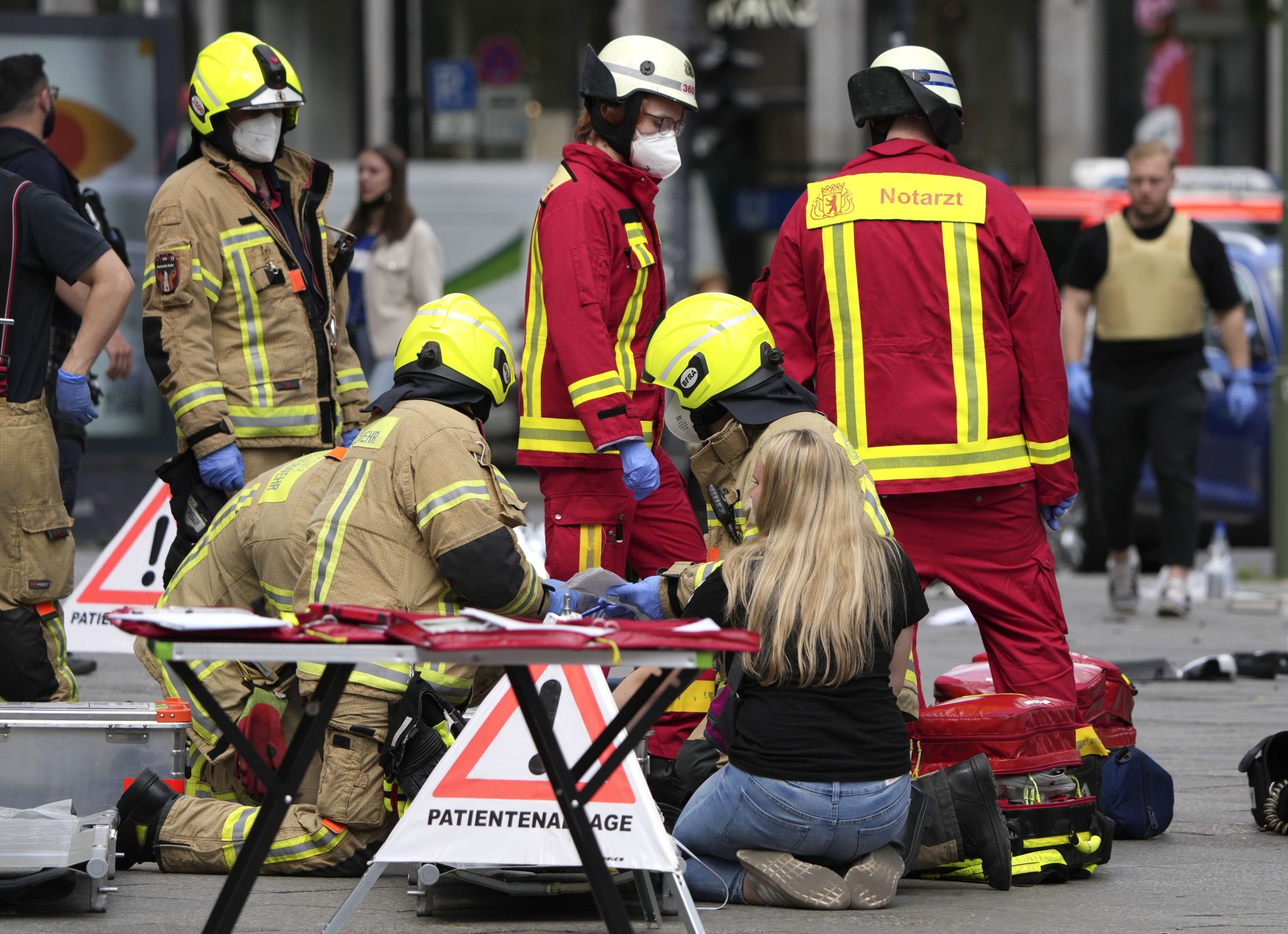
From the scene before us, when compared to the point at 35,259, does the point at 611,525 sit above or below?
below

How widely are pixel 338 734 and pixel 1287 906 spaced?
6.93ft

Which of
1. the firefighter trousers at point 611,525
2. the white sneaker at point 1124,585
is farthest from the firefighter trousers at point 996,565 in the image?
the white sneaker at point 1124,585

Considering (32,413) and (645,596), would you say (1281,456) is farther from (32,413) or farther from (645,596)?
(32,413)

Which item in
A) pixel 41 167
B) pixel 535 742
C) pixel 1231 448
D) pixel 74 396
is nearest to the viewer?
pixel 535 742

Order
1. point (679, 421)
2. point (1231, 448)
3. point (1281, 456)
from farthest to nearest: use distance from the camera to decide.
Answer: point (1231, 448) < point (1281, 456) < point (679, 421)

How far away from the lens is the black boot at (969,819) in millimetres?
4781

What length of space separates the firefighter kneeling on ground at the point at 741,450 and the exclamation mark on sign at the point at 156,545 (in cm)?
269

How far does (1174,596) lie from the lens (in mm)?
9500

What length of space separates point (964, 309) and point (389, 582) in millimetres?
1688

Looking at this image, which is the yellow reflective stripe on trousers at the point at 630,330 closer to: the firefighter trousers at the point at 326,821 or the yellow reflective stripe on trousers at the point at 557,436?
the yellow reflective stripe on trousers at the point at 557,436

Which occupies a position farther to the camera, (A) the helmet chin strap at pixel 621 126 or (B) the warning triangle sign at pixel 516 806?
(A) the helmet chin strap at pixel 621 126

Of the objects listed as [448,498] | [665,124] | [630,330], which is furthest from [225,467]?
[665,124]

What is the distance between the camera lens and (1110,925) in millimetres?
4484

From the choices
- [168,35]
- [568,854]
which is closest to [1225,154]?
[168,35]
